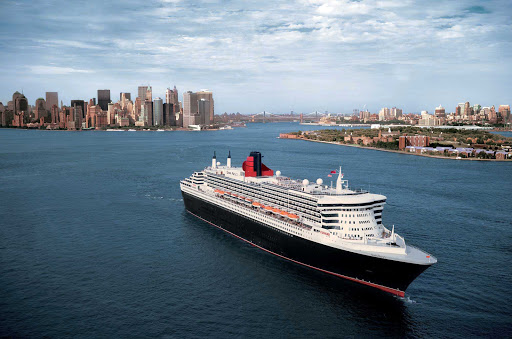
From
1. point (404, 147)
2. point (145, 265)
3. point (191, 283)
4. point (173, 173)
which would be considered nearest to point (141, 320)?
point (191, 283)

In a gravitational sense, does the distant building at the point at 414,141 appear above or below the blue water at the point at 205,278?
above

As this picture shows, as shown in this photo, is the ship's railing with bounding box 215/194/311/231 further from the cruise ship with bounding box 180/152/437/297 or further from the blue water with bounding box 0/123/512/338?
the blue water with bounding box 0/123/512/338

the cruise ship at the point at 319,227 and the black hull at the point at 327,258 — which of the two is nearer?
the black hull at the point at 327,258

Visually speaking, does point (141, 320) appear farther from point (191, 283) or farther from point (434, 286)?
point (434, 286)

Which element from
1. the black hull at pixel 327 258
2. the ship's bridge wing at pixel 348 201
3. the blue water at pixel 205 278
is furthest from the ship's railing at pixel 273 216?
the blue water at pixel 205 278

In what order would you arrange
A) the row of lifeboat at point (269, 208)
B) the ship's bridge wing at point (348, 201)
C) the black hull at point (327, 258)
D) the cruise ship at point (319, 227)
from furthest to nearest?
the row of lifeboat at point (269, 208), the ship's bridge wing at point (348, 201), the cruise ship at point (319, 227), the black hull at point (327, 258)

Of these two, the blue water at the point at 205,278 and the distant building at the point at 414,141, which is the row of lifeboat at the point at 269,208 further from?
the distant building at the point at 414,141

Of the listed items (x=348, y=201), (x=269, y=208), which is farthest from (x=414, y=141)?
(x=348, y=201)

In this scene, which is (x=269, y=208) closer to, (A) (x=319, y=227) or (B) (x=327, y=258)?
(A) (x=319, y=227)

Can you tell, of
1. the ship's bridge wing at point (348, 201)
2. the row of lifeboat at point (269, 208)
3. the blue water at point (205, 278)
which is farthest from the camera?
the row of lifeboat at point (269, 208)
